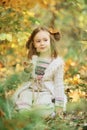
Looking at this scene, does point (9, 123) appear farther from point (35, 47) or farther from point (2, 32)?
point (2, 32)

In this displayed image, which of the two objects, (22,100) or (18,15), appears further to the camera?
(18,15)

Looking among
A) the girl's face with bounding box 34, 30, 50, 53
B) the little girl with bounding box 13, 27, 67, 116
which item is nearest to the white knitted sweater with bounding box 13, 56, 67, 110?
the little girl with bounding box 13, 27, 67, 116

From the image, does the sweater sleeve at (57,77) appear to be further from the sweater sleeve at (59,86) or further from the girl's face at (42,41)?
the girl's face at (42,41)

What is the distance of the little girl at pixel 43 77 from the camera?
2.98 meters

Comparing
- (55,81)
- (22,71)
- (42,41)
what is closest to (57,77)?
(55,81)

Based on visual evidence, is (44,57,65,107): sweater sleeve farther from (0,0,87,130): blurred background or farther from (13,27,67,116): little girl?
(0,0,87,130): blurred background

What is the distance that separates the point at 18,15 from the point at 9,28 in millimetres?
137

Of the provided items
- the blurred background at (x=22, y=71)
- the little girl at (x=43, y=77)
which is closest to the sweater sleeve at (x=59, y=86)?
the little girl at (x=43, y=77)

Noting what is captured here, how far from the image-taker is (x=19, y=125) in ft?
3.66

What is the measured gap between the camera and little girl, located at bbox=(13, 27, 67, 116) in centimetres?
298

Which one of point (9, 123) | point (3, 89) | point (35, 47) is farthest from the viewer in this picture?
point (35, 47)

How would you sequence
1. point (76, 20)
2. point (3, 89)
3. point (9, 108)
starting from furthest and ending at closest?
point (76, 20) → point (3, 89) → point (9, 108)

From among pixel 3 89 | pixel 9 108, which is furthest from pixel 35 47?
pixel 9 108

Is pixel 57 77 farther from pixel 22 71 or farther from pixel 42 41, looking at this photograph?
pixel 22 71
